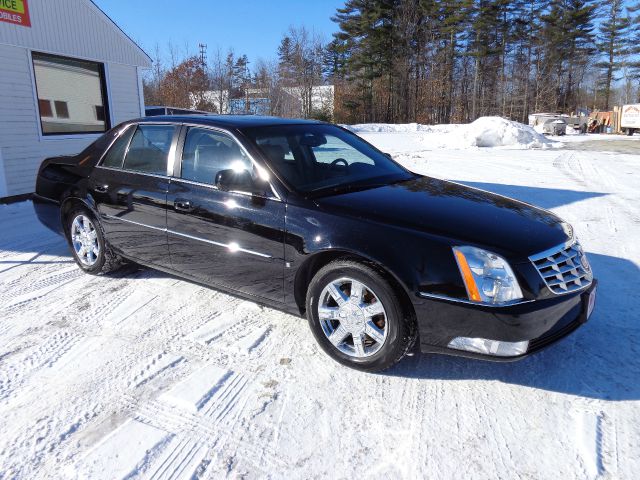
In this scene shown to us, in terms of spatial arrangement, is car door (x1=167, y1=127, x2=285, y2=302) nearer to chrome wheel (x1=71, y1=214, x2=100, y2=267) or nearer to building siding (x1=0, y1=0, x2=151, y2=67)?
chrome wheel (x1=71, y1=214, x2=100, y2=267)

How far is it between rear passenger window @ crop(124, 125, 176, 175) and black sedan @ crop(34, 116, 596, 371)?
0.02 meters

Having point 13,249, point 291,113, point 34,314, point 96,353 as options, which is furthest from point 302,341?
point 291,113

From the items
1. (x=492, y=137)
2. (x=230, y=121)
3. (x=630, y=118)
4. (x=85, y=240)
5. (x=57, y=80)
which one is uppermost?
(x=57, y=80)

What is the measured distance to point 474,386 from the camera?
8.87 feet

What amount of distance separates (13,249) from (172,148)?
3004mm

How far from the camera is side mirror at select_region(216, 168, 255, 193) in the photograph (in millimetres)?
3195

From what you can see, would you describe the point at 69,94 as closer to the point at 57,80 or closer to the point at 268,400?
the point at 57,80

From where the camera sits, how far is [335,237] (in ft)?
9.18

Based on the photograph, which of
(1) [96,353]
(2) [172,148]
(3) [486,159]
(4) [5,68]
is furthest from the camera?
(3) [486,159]

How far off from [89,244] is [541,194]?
7341 millimetres

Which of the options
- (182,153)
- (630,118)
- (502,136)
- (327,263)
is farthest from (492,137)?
(327,263)

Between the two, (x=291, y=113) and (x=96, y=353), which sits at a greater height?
(x=291, y=113)

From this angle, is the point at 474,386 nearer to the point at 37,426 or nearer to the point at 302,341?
the point at 302,341

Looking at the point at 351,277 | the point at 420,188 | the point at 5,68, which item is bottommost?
the point at 351,277
